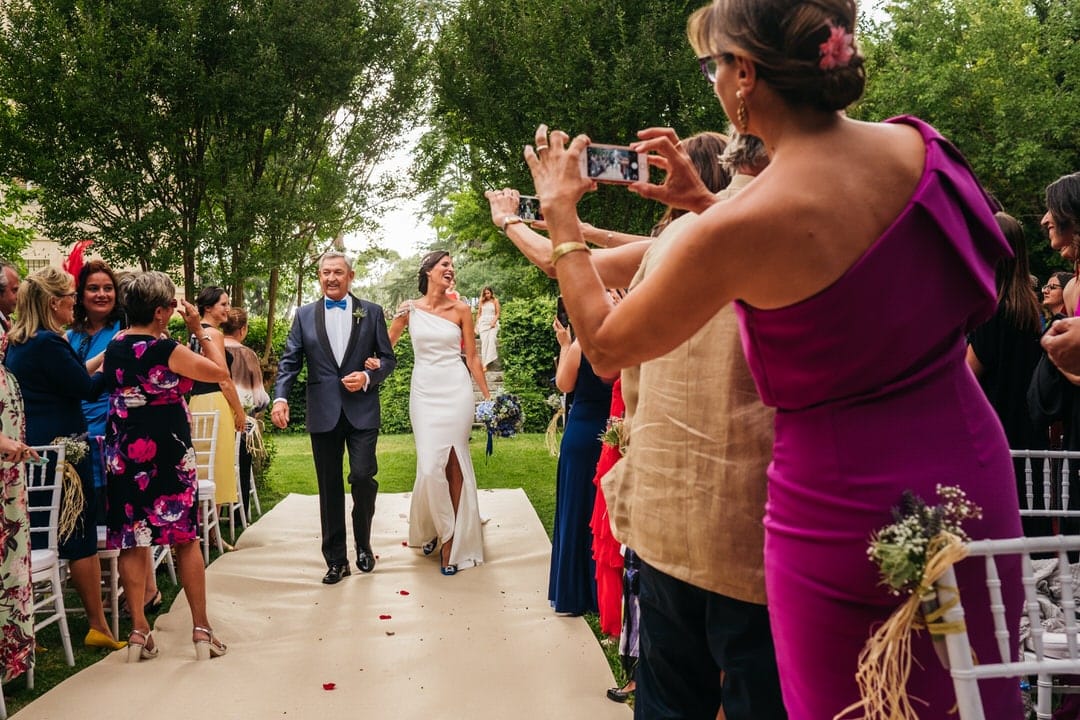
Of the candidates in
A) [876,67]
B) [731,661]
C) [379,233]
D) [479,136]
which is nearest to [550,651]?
[731,661]

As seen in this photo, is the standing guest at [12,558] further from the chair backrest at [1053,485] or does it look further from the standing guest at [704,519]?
the chair backrest at [1053,485]

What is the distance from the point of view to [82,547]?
16.0ft

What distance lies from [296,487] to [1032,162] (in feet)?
49.4

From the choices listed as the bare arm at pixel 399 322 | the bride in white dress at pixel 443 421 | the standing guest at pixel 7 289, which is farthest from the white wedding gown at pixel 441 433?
the standing guest at pixel 7 289

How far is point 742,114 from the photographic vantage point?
4.99 feet

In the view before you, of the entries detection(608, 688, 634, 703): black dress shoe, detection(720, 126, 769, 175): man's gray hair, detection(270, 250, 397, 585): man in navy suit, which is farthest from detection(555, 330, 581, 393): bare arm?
detection(720, 126, 769, 175): man's gray hair

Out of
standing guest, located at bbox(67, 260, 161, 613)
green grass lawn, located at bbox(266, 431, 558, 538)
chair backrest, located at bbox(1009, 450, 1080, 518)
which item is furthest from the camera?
green grass lawn, located at bbox(266, 431, 558, 538)

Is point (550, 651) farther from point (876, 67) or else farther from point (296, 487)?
point (876, 67)

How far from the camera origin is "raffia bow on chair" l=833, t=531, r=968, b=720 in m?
1.25

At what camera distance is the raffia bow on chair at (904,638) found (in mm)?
1252

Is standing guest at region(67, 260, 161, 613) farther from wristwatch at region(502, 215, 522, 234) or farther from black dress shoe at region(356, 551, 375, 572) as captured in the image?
wristwatch at region(502, 215, 522, 234)

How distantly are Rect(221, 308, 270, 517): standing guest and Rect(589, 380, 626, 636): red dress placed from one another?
15.2 feet

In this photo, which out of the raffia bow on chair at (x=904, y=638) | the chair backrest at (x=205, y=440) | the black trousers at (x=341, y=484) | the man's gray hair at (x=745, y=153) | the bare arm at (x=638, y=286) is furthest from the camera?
the chair backrest at (x=205, y=440)

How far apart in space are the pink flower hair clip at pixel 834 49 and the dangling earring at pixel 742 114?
14cm
